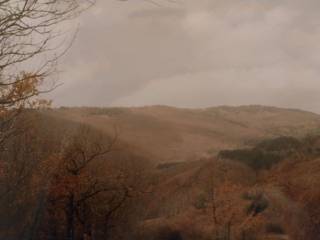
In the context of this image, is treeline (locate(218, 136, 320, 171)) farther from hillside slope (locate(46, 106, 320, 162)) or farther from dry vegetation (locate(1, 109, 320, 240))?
hillside slope (locate(46, 106, 320, 162))

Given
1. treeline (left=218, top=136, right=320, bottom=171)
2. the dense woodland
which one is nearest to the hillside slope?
treeline (left=218, top=136, right=320, bottom=171)

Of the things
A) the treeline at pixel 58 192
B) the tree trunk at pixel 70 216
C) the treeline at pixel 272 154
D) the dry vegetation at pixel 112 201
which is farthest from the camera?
the treeline at pixel 272 154

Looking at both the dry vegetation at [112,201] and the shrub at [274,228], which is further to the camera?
the shrub at [274,228]

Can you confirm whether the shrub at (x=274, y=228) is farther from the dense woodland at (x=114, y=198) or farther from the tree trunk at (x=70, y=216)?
the tree trunk at (x=70, y=216)

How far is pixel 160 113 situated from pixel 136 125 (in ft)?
84.5

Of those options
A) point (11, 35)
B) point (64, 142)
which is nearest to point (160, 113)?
point (64, 142)

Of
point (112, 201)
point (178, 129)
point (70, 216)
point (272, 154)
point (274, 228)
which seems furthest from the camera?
point (178, 129)

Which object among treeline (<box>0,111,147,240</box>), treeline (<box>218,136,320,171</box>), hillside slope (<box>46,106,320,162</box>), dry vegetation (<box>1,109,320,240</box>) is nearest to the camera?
treeline (<box>0,111,147,240</box>)

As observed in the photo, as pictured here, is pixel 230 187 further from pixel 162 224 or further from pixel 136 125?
pixel 136 125

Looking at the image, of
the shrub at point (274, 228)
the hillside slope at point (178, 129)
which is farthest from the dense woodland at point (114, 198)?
the hillside slope at point (178, 129)

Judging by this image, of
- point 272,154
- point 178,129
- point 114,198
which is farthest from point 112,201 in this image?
point 178,129

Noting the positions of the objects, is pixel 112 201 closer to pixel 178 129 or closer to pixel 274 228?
pixel 274 228

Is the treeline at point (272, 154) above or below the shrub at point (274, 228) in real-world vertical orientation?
above

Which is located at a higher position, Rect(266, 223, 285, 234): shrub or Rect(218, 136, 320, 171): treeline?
Rect(218, 136, 320, 171): treeline
